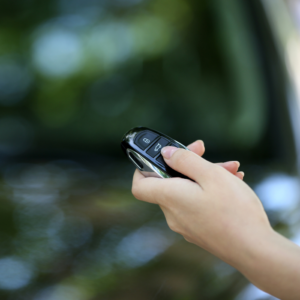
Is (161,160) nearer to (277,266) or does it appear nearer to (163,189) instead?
(163,189)

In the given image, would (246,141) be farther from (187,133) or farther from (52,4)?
(52,4)

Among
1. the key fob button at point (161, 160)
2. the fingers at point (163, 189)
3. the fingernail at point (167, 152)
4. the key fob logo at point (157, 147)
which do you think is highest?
the fingernail at point (167, 152)

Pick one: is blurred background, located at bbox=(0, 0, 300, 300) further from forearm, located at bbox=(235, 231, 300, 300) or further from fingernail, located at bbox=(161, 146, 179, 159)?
forearm, located at bbox=(235, 231, 300, 300)

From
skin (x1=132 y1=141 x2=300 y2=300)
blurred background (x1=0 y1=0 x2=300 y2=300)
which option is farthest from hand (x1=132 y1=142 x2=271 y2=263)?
blurred background (x1=0 y1=0 x2=300 y2=300)

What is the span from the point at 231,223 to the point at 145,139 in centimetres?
18

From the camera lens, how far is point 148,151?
40 centimetres

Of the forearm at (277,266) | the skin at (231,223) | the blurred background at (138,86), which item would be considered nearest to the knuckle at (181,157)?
the skin at (231,223)

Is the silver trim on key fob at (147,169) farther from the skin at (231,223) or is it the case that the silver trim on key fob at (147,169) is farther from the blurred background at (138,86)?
A: the blurred background at (138,86)

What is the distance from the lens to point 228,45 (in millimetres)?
838

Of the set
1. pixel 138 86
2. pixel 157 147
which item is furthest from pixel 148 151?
pixel 138 86

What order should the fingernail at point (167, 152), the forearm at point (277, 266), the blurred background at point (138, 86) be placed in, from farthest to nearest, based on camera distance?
the blurred background at point (138, 86) < the fingernail at point (167, 152) < the forearm at point (277, 266)

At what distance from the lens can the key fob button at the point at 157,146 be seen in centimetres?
39

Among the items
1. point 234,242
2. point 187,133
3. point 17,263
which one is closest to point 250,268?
point 234,242

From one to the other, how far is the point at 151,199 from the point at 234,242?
0.39ft
